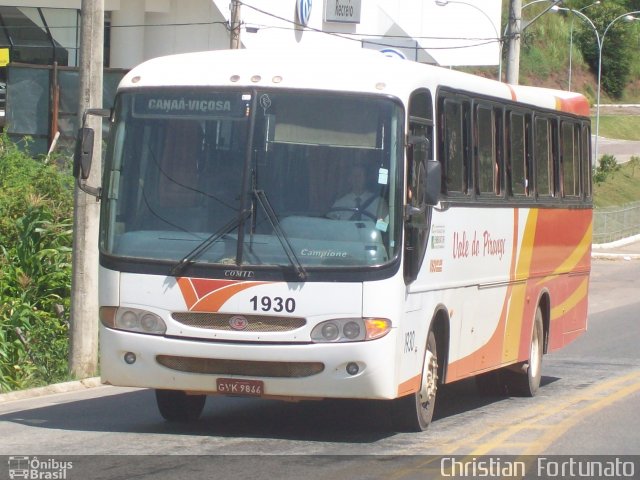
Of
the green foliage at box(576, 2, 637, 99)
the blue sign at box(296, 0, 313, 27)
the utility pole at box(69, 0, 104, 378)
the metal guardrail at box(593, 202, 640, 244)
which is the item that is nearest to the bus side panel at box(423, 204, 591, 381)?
the utility pole at box(69, 0, 104, 378)

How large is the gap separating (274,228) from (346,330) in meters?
0.92

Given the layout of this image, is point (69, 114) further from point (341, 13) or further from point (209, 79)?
point (209, 79)

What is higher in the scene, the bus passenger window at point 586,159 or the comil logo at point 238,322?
the bus passenger window at point 586,159

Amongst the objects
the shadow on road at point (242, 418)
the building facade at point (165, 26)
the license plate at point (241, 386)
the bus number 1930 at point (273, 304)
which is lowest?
the shadow on road at point (242, 418)

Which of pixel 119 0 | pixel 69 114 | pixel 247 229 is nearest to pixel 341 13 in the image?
pixel 119 0

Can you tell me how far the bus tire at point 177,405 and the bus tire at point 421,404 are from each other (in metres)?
1.78

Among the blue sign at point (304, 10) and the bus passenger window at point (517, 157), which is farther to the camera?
the blue sign at point (304, 10)

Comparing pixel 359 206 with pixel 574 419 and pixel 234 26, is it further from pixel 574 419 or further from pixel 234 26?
pixel 234 26

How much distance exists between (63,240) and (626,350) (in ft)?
27.5

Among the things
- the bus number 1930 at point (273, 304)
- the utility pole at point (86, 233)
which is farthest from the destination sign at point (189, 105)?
the utility pole at point (86, 233)

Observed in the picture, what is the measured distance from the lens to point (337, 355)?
916cm

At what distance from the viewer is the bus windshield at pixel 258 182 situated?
9.33 meters

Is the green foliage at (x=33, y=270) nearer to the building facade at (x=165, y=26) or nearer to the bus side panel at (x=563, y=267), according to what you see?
the bus side panel at (x=563, y=267)

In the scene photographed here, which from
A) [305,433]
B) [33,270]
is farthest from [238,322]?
[33,270]
